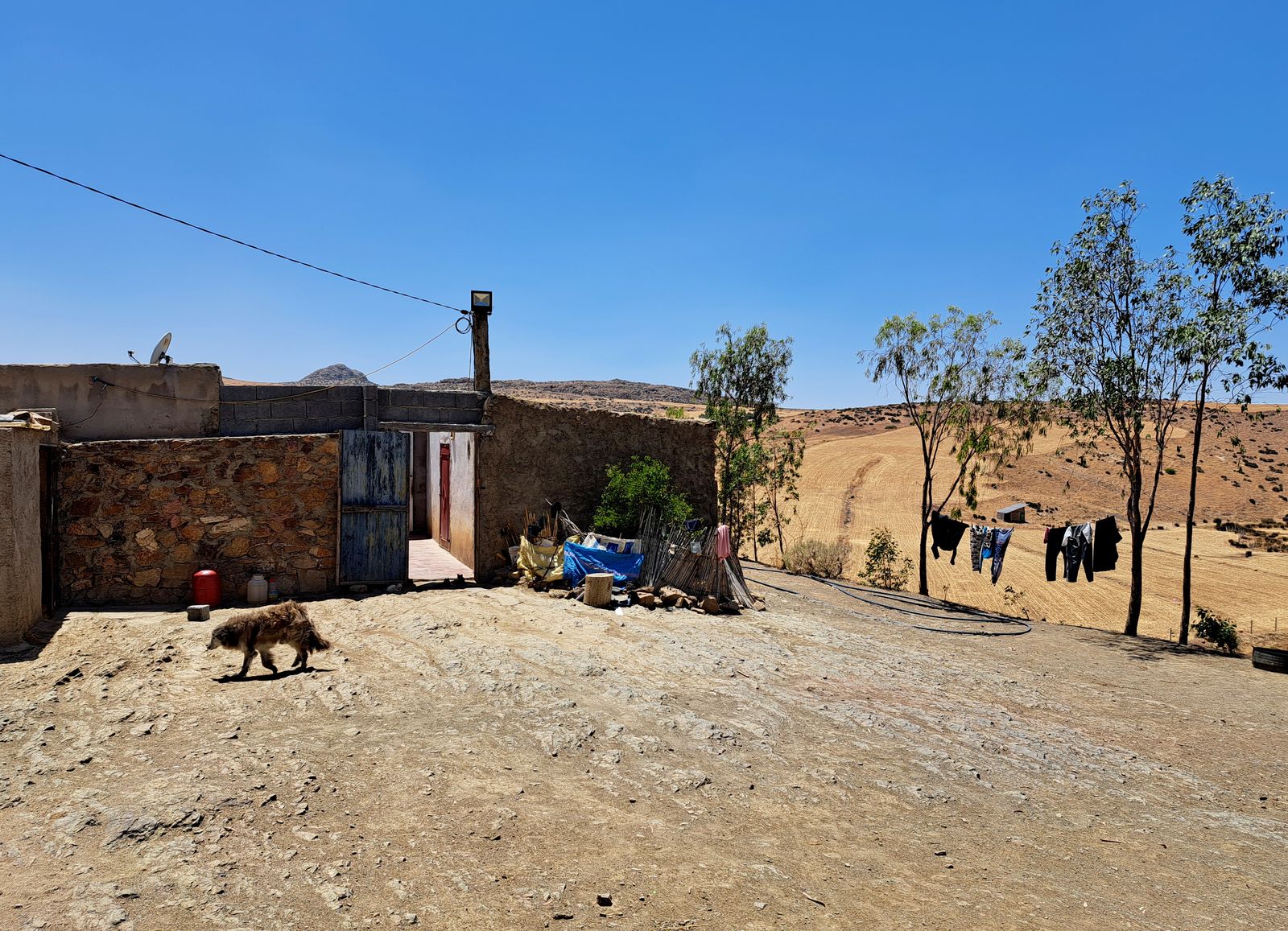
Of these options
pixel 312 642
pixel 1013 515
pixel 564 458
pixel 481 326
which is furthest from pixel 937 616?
pixel 1013 515

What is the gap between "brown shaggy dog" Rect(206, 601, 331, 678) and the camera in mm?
7980

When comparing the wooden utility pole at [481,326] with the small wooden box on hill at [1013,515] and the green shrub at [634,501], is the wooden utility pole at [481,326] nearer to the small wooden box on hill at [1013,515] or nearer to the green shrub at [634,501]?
the green shrub at [634,501]

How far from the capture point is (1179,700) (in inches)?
420

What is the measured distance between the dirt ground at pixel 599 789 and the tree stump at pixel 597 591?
66.2 inches

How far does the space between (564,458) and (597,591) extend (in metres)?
2.93

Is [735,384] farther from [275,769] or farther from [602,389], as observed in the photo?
[602,389]

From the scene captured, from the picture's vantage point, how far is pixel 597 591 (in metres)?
12.5

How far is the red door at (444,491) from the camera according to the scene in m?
16.9

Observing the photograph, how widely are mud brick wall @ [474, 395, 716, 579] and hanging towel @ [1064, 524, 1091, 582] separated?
24.7 feet

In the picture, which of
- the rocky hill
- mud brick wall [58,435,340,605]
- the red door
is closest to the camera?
mud brick wall [58,435,340,605]

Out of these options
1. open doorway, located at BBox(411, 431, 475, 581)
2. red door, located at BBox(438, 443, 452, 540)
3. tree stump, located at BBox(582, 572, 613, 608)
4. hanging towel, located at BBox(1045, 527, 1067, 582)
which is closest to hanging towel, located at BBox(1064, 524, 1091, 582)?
hanging towel, located at BBox(1045, 527, 1067, 582)

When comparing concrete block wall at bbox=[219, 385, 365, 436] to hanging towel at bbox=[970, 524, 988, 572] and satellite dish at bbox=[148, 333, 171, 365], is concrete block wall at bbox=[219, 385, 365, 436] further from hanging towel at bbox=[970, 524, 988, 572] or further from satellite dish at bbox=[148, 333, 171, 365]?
hanging towel at bbox=[970, 524, 988, 572]

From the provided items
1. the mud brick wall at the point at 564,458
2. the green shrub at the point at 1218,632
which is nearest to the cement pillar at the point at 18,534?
the mud brick wall at the point at 564,458

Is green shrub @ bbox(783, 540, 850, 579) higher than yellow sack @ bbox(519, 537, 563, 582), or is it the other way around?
yellow sack @ bbox(519, 537, 563, 582)
